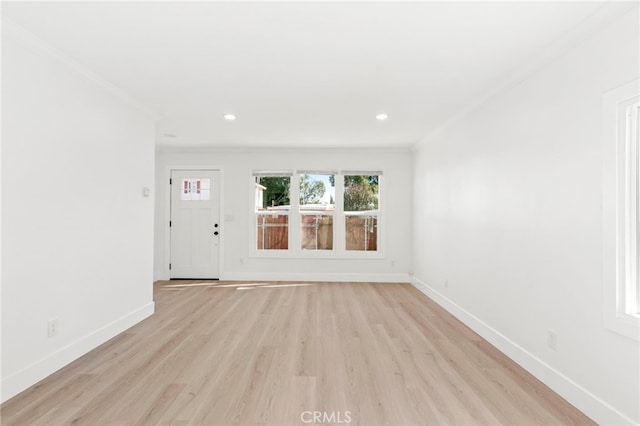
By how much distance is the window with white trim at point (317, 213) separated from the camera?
594cm

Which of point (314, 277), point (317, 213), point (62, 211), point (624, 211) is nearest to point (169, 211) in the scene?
point (317, 213)

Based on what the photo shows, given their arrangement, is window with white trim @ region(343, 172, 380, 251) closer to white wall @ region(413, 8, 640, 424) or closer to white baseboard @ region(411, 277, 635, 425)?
white wall @ region(413, 8, 640, 424)

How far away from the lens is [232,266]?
19.3 ft

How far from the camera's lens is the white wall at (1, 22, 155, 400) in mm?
2117

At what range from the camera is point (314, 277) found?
19.3 feet

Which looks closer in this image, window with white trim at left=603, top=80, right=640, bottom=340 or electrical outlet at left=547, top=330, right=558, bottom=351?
window with white trim at left=603, top=80, right=640, bottom=340

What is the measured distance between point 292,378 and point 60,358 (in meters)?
1.85

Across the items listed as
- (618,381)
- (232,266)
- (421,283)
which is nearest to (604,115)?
(618,381)

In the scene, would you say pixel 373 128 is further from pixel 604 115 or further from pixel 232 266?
pixel 232 266

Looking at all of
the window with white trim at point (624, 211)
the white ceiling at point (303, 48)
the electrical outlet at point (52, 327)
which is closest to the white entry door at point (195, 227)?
the white ceiling at point (303, 48)

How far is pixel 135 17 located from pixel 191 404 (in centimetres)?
247

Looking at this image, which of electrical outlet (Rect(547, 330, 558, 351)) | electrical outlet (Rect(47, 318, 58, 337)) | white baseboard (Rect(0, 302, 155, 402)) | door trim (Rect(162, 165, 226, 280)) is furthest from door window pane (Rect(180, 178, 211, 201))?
electrical outlet (Rect(547, 330, 558, 351))

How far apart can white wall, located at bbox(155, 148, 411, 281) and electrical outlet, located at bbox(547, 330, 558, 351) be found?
3551 mm

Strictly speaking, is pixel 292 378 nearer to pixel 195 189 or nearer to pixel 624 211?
pixel 624 211
